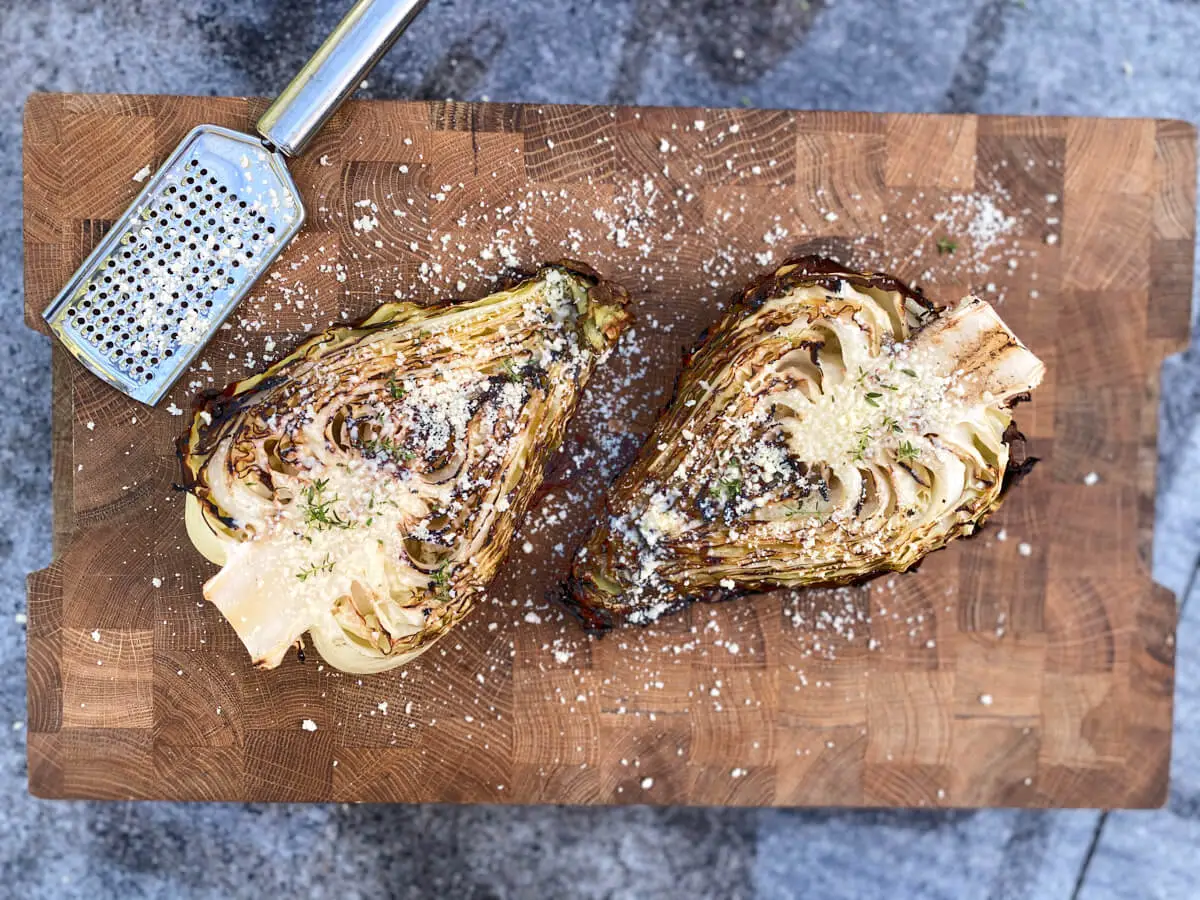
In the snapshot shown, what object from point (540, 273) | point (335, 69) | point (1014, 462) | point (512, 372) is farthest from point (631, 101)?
point (1014, 462)

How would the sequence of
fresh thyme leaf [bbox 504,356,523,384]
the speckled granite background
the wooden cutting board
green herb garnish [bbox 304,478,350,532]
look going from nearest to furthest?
green herb garnish [bbox 304,478,350,532]
fresh thyme leaf [bbox 504,356,523,384]
the wooden cutting board
the speckled granite background

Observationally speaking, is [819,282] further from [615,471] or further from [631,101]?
[631,101]

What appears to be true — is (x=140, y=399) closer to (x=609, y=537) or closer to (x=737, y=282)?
(x=609, y=537)

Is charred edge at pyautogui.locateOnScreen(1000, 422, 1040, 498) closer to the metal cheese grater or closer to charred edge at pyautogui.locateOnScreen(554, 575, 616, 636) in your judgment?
charred edge at pyautogui.locateOnScreen(554, 575, 616, 636)

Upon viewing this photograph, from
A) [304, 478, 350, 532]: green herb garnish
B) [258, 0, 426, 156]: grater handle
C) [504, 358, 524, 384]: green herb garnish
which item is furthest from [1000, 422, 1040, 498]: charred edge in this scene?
[258, 0, 426, 156]: grater handle

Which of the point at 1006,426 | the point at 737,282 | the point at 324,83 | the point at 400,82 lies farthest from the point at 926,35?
the point at 324,83

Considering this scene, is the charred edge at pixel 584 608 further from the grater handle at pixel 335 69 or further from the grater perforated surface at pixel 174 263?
the grater handle at pixel 335 69

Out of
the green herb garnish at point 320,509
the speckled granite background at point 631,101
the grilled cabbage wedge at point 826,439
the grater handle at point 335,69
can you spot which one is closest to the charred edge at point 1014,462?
the grilled cabbage wedge at point 826,439
